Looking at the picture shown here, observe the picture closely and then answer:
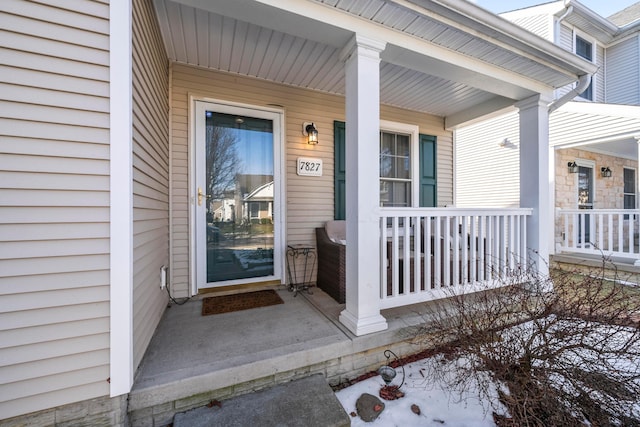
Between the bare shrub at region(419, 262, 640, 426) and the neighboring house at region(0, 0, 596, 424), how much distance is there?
2.57ft

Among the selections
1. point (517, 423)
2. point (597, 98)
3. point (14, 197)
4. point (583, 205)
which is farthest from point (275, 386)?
point (597, 98)

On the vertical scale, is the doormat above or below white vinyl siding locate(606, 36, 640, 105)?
below

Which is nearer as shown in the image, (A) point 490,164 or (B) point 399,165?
(B) point 399,165

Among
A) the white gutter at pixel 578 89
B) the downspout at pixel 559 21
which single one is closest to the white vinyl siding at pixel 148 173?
the white gutter at pixel 578 89

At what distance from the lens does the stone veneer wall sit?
18.4ft

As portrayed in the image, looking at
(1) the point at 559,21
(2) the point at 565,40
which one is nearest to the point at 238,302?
(1) the point at 559,21

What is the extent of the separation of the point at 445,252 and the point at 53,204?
2.81 meters

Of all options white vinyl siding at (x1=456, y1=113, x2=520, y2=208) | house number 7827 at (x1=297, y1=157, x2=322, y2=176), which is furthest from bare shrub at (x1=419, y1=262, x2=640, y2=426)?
white vinyl siding at (x1=456, y1=113, x2=520, y2=208)

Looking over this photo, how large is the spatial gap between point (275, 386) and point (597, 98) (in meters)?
10.0

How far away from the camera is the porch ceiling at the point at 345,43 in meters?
1.84

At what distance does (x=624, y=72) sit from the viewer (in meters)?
6.72

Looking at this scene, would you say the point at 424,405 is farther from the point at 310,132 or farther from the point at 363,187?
the point at 310,132

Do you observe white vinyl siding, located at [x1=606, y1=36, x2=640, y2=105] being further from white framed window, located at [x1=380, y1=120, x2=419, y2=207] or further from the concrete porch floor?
the concrete porch floor

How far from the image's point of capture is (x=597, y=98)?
22.4ft
